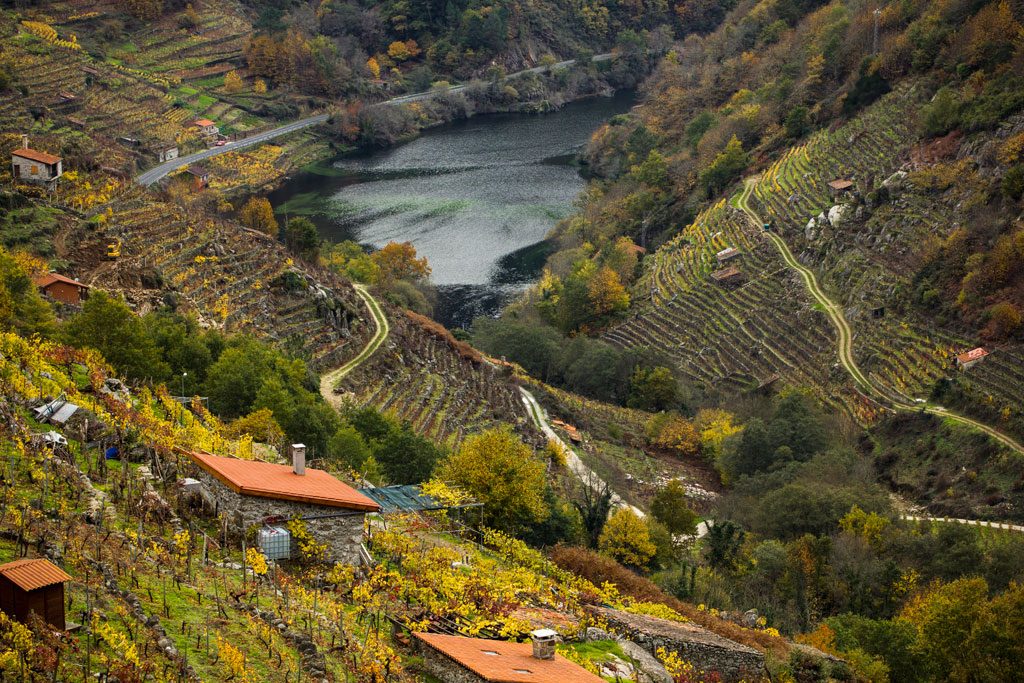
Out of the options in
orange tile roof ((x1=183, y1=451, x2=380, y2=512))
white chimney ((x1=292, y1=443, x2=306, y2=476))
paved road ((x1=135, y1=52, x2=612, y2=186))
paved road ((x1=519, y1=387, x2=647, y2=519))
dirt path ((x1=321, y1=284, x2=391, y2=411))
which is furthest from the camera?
paved road ((x1=135, y1=52, x2=612, y2=186))

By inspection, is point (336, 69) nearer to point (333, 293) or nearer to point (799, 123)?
point (799, 123)

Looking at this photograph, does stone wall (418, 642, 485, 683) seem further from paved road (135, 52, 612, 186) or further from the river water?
paved road (135, 52, 612, 186)

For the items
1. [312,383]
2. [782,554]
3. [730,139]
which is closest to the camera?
[782,554]

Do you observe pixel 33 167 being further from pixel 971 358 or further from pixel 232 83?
pixel 232 83

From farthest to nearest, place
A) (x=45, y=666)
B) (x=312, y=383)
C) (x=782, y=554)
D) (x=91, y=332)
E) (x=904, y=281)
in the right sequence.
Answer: (x=904, y=281), (x=312, y=383), (x=782, y=554), (x=91, y=332), (x=45, y=666)

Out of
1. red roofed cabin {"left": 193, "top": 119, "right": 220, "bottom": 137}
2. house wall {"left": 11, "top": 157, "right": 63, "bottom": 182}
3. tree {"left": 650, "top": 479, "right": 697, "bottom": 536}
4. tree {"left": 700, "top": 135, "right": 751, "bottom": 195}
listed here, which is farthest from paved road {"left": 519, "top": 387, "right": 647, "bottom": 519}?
red roofed cabin {"left": 193, "top": 119, "right": 220, "bottom": 137}

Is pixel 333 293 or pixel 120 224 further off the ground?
pixel 120 224

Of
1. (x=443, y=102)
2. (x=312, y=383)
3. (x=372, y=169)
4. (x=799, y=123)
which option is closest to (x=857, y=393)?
(x=312, y=383)

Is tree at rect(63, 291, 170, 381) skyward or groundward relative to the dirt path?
skyward
